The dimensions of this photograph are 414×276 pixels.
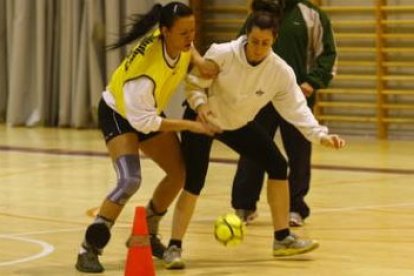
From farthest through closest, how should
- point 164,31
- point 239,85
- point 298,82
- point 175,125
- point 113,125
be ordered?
point 298,82, point 239,85, point 113,125, point 164,31, point 175,125

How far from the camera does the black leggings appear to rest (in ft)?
19.9

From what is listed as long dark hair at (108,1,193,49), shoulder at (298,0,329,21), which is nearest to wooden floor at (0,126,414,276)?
long dark hair at (108,1,193,49)

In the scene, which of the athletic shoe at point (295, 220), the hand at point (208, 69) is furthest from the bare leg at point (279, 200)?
the athletic shoe at point (295, 220)

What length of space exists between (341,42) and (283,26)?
254 inches

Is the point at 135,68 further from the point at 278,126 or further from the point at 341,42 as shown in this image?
the point at 341,42

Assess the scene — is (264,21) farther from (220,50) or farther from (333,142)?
(333,142)

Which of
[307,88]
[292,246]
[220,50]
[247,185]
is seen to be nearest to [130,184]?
[220,50]

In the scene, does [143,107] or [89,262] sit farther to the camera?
[89,262]

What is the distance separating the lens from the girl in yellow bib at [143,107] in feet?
18.6

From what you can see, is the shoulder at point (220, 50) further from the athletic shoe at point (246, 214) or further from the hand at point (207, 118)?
the athletic shoe at point (246, 214)

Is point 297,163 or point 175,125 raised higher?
point 175,125

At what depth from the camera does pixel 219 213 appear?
7906 millimetres

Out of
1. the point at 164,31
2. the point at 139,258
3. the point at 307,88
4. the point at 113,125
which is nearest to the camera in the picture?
the point at 139,258

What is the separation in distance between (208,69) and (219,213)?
83.9 inches
